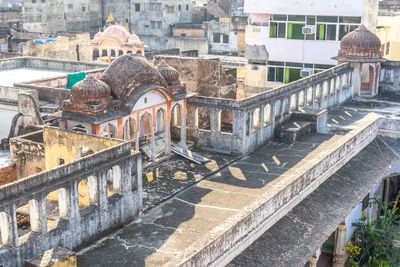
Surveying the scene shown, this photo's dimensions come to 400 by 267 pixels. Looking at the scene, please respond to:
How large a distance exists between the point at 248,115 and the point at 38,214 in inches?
446

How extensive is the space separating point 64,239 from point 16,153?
7349 mm

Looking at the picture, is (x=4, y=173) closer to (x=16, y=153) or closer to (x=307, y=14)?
(x=16, y=153)

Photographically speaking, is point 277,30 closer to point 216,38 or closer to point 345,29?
point 345,29

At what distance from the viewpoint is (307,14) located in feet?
116

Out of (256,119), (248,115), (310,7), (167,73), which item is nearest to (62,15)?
(310,7)

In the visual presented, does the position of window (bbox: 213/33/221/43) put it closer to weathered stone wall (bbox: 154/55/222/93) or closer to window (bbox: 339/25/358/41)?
window (bbox: 339/25/358/41)

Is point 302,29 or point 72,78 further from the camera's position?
point 302,29

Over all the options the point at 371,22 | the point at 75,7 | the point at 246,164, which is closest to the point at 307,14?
the point at 371,22

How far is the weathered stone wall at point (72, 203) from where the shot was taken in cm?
1334

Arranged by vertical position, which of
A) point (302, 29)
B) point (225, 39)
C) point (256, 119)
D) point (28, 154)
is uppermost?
point (302, 29)

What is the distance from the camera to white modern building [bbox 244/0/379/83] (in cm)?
3447

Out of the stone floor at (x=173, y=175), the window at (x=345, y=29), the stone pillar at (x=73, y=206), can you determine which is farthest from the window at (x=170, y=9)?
the stone pillar at (x=73, y=206)

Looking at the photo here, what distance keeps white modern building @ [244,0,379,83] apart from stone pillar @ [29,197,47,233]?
2467 centimetres

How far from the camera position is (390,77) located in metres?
33.5
